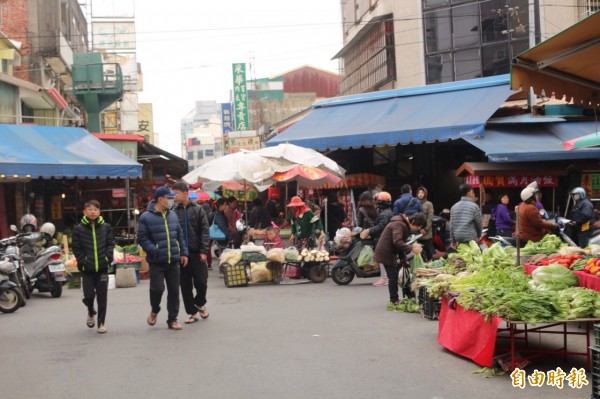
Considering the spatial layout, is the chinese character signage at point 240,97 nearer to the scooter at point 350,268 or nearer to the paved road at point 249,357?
the scooter at point 350,268

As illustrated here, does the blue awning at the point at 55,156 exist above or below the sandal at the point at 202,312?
above

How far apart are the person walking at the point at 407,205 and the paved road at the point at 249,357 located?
315 centimetres

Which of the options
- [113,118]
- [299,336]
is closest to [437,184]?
[299,336]

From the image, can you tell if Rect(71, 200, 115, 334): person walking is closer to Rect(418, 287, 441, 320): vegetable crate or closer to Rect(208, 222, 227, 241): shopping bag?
Rect(418, 287, 441, 320): vegetable crate

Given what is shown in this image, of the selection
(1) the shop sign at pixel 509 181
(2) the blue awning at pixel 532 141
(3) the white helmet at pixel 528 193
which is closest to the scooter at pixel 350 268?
(3) the white helmet at pixel 528 193

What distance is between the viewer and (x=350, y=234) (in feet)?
54.2

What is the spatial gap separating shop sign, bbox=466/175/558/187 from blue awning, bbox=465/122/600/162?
0.65 meters

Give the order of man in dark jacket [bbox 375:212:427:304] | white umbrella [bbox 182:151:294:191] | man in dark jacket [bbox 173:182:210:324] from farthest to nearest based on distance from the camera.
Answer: white umbrella [bbox 182:151:294:191] < man in dark jacket [bbox 375:212:427:304] < man in dark jacket [bbox 173:182:210:324]

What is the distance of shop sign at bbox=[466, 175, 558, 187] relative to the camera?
754 inches

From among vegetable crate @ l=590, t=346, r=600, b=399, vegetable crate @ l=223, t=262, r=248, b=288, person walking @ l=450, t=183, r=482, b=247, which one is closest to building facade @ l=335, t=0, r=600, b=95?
person walking @ l=450, t=183, r=482, b=247

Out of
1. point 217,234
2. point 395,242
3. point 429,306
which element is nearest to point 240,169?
point 217,234

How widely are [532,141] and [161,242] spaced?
41.4ft

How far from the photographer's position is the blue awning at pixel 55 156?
62.2 ft

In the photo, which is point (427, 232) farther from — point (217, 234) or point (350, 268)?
point (217, 234)
